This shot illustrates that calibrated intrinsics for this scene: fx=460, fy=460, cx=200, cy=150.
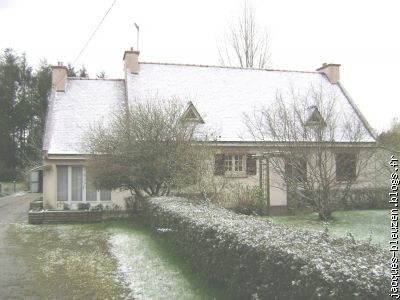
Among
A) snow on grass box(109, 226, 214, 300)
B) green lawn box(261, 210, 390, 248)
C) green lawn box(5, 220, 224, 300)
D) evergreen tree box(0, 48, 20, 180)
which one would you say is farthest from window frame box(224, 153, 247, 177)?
evergreen tree box(0, 48, 20, 180)

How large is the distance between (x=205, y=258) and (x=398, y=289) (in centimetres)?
438

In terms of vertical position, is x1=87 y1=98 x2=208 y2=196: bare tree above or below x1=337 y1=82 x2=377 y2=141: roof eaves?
below

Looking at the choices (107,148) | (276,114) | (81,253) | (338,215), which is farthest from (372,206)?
(81,253)

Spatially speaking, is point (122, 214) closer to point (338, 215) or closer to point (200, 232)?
point (338, 215)

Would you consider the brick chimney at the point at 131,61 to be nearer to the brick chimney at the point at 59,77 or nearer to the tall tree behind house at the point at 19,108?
the brick chimney at the point at 59,77

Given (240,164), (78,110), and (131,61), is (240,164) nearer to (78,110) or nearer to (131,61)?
Answer: (131,61)

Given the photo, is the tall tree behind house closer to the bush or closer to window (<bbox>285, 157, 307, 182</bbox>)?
the bush

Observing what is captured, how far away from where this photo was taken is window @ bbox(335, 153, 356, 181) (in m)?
17.4

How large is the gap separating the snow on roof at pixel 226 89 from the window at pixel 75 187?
437 centimetres

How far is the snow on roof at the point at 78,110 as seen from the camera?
797 inches

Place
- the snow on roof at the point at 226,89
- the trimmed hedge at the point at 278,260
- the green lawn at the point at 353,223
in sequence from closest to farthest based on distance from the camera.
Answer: the trimmed hedge at the point at 278,260
the green lawn at the point at 353,223
the snow on roof at the point at 226,89

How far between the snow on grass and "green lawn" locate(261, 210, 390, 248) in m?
5.24

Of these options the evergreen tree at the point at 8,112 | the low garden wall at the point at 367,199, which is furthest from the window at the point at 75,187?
the evergreen tree at the point at 8,112

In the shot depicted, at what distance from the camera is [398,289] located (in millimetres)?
4043
